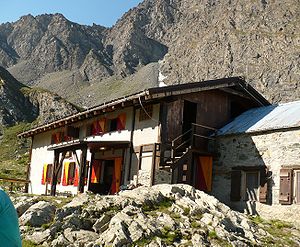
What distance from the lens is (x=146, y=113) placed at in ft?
67.9

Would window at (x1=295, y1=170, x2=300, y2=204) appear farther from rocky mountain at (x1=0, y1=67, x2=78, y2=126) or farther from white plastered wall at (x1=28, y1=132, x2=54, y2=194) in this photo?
rocky mountain at (x1=0, y1=67, x2=78, y2=126)

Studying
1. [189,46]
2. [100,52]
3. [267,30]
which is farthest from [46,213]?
[100,52]

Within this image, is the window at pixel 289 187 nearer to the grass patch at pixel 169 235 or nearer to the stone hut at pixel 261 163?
the stone hut at pixel 261 163

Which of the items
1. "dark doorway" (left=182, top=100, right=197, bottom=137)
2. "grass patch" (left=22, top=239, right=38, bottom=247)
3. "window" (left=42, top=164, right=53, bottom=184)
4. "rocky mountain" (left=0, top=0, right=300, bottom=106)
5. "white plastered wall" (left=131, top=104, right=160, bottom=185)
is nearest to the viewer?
"grass patch" (left=22, top=239, right=38, bottom=247)

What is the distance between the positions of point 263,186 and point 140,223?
8.44 meters

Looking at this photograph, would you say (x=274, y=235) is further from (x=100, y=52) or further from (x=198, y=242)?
(x=100, y=52)

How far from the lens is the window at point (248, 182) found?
60.7ft

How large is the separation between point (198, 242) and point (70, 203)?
164 inches

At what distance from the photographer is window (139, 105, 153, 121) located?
20.8m

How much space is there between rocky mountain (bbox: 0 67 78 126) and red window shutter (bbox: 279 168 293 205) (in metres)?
63.0

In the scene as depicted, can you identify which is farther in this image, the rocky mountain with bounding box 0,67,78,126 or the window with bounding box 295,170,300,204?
the rocky mountain with bounding box 0,67,78,126

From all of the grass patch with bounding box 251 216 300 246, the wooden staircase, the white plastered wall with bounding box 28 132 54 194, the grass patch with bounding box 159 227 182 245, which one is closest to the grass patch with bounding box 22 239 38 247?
the grass patch with bounding box 159 227 182 245

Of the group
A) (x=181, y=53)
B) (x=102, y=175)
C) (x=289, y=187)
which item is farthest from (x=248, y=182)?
(x=181, y=53)

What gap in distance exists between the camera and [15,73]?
166 m
